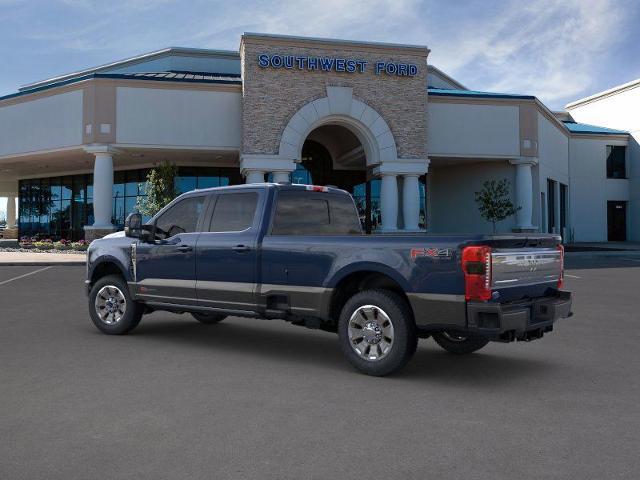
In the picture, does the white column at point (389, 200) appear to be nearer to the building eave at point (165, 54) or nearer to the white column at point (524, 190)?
the white column at point (524, 190)

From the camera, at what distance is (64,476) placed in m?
3.68

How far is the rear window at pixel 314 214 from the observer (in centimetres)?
756

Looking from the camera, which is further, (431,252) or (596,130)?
(596,130)

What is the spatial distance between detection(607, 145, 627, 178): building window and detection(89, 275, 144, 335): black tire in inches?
1723

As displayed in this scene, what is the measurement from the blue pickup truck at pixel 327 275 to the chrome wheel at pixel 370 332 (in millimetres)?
11

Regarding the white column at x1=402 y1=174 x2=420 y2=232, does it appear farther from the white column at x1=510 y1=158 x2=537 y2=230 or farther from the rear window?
the rear window

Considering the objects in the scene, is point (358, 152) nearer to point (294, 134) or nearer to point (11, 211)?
point (294, 134)

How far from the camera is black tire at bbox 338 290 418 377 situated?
6.11 meters

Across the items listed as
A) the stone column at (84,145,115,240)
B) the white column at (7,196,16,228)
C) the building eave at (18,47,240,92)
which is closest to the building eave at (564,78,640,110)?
the building eave at (18,47,240,92)

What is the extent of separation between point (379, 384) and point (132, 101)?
26.7m

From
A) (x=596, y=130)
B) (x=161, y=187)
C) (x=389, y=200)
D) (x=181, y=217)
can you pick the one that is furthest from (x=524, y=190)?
(x=181, y=217)

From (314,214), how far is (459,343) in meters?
2.40

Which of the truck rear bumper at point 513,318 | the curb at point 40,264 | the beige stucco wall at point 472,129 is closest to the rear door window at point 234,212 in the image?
the truck rear bumper at point 513,318

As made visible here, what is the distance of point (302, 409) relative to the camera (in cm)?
508
